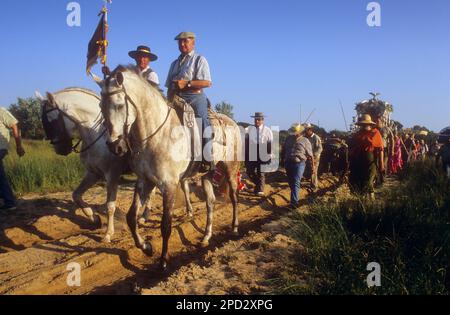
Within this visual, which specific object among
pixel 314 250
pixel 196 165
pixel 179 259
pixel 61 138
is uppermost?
pixel 61 138

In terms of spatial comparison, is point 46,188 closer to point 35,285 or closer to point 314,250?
point 35,285

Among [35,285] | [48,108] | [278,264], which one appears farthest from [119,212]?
[278,264]

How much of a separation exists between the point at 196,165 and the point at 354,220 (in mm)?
2660

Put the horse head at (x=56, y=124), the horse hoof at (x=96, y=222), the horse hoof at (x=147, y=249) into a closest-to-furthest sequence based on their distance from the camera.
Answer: the horse hoof at (x=147, y=249)
the horse head at (x=56, y=124)
the horse hoof at (x=96, y=222)

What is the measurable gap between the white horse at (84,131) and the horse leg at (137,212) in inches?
40.5

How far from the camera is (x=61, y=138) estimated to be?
665 centimetres

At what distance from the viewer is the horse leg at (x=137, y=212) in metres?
5.66

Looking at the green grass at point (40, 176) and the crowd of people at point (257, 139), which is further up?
the crowd of people at point (257, 139)

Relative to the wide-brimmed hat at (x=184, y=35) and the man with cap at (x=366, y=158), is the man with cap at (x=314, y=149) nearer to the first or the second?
the man with cap at (x=366, y=158)

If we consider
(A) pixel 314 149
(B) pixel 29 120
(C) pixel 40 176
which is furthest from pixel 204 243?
(B) pixel 29 120

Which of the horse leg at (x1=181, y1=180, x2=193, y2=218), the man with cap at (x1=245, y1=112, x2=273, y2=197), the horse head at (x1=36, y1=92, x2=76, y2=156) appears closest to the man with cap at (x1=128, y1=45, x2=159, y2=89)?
the horse head at (x1=36, y1=92, x2=76, y2=156)

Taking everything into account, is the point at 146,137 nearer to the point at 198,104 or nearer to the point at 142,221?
the point at 198,104

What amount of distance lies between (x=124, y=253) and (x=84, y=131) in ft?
7.47

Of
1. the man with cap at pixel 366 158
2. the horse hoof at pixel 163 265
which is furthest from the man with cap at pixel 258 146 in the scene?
the horse hoof at pixel 163 265
